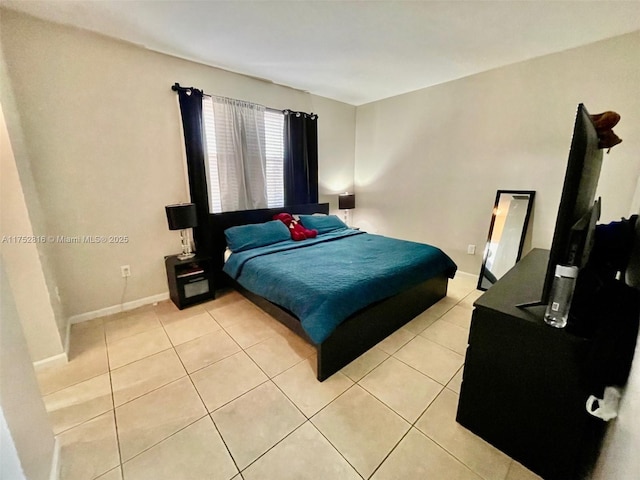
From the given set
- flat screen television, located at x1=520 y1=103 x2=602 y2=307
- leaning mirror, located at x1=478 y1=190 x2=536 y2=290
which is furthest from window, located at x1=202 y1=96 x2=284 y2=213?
flat screen television, located at x1=520 y1=103 x2=602 y2=307

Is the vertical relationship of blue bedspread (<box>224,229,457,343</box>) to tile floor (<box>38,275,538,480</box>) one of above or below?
above

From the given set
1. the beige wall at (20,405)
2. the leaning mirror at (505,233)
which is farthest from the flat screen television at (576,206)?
the leaning mirror at (505,233)

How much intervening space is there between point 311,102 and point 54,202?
3201 millimetres

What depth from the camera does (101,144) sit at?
237cm

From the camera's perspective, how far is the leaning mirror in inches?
114

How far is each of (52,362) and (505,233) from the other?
173 inches

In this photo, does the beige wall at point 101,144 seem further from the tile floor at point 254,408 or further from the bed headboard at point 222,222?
the tile floor at point 254,408

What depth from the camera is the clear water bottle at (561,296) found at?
3.25ft

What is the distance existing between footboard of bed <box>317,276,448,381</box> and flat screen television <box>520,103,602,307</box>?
3.90 ft

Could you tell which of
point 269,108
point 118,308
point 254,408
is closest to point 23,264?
point 118,308

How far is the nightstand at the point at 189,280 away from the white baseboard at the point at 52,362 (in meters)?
0.90

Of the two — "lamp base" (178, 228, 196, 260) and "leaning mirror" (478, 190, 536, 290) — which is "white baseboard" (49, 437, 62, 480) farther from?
"leaning mirror" (478, 190, 536, 290)

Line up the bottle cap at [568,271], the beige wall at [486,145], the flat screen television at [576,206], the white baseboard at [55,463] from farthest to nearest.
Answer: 1. the beige wall at [486,145]
2. the white baseboard at [55,463]
3. the bottle cap at [568,271]
4. the flat screen television at [576,206]

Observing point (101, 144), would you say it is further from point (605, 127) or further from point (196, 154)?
point (605, 127)
